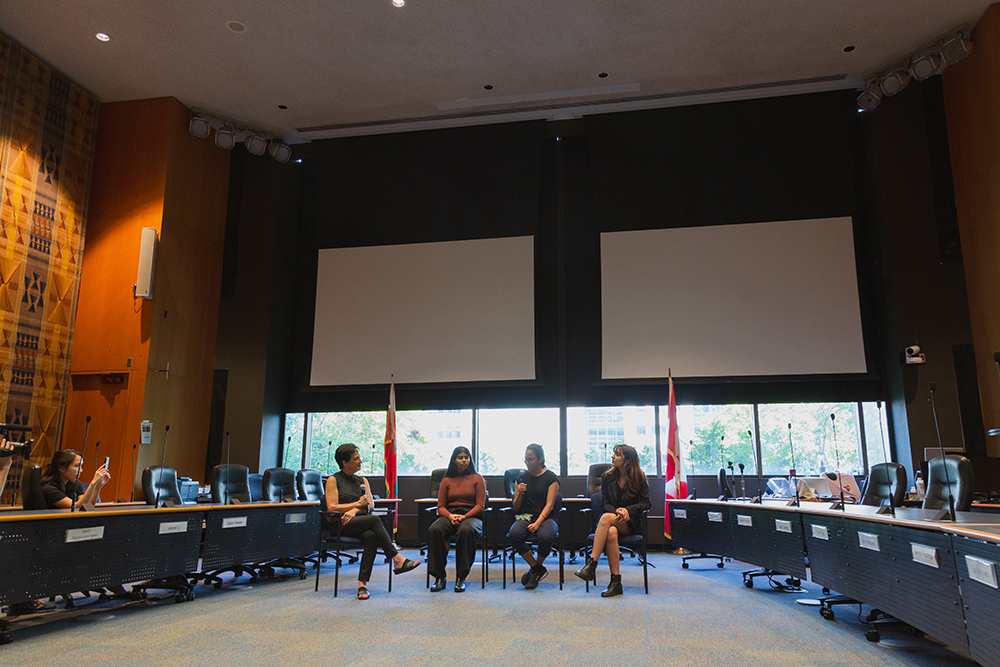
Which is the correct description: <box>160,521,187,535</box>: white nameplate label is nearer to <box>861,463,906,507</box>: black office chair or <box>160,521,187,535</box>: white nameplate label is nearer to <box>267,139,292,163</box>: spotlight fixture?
<box>861,463,906,507</box>: black office chair

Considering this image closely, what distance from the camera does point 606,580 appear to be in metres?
5.21

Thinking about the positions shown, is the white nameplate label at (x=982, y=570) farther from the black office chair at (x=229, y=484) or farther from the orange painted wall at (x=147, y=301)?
the orange painted wall at (x=147, y=301)

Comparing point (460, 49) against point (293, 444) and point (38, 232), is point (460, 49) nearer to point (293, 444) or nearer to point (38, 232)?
point (38, 232)

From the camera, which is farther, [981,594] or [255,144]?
[255,144]

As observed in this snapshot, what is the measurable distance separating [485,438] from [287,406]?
2.79 metres

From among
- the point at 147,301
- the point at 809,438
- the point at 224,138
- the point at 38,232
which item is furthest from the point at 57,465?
the point at 809,438

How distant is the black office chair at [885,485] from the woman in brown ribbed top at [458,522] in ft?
9.04

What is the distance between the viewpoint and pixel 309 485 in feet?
21.1

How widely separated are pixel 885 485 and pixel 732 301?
3.93 metres

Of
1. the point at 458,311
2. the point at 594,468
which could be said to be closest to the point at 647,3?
the point at 458,311

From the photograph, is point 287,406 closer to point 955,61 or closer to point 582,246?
point 582,246

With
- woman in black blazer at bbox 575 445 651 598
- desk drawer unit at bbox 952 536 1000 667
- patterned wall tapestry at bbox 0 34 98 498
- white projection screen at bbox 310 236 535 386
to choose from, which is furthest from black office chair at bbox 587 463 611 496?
patterned wall tapestry at bbox 0 34 98 498

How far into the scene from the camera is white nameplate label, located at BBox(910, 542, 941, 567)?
2.65m

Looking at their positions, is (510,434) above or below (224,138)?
below
